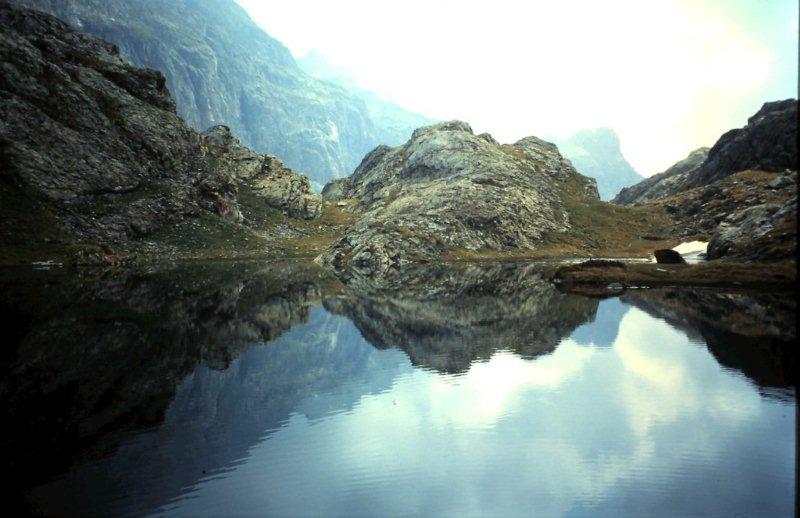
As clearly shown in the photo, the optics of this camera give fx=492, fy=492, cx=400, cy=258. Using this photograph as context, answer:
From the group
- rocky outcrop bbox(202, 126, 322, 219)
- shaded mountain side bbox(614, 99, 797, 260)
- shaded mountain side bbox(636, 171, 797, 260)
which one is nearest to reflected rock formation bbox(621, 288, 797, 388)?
shaded mountain side bbox(636, 171, 797, 260)

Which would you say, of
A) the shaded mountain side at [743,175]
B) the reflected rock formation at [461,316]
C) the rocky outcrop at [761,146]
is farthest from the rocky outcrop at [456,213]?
the rocky outcrop at [761,146]

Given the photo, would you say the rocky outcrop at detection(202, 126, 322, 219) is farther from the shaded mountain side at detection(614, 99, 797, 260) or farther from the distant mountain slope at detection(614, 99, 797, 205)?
the distant mountain slope at detection(614, 99, 797, 205)

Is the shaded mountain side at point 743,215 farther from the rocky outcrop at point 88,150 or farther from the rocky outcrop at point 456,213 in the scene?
the rocky outcrop at point 88,150

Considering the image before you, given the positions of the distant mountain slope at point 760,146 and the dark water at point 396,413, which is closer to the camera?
the dark water at point 396,413

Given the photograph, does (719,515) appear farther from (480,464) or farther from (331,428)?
(331,428)

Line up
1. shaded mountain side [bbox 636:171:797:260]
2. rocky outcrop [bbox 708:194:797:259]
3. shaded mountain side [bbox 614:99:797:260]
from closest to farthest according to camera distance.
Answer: rocky outcrop [bbox 708:194:797:259], shaded mountain side [bbox 636:171:797:260], shaded mountain side [bbox 614:99:797:260]

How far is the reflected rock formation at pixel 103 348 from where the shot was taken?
18.0 metres

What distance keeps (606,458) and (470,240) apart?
427 feet

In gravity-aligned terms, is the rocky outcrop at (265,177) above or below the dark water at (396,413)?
below

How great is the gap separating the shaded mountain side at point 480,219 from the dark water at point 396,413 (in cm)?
7087

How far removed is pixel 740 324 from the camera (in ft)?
125

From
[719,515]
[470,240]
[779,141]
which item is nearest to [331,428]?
[719,515]

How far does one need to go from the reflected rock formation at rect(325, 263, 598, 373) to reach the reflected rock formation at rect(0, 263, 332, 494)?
8.08 meters

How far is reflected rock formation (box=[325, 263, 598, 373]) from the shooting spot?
34.3m
